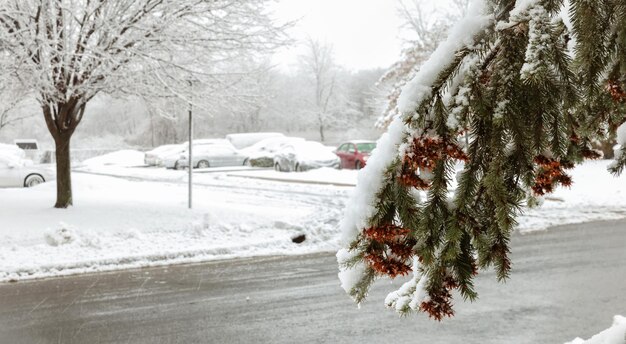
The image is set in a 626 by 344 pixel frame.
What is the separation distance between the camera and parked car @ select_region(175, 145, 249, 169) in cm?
3478

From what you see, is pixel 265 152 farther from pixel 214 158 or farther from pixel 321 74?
pixel 321 74

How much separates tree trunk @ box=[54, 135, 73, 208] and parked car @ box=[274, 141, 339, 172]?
17080 mm

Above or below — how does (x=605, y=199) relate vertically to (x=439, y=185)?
below

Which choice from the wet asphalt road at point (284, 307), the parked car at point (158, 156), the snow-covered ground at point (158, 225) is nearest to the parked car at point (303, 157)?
the parked car at point (158, 156)

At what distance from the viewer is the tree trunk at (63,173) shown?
12375mm

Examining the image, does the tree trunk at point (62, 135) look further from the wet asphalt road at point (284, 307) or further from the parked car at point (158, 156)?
the parked car at point (158, 156)

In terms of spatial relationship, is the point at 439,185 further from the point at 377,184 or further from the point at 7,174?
the point at 7,174

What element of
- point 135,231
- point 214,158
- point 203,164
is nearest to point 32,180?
point 135,231

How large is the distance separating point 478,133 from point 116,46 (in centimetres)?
985

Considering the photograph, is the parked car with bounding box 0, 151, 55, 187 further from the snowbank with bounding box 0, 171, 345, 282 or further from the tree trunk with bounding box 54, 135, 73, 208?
A: the tree trunk with bounding box 54, 135, 73, 208

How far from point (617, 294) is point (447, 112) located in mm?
6108

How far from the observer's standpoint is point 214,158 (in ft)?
116

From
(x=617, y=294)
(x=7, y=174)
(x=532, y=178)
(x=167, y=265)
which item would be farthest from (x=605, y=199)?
(x=7, y=174)

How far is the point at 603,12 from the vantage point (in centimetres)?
184
